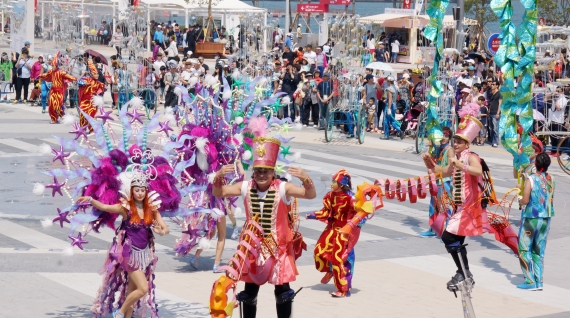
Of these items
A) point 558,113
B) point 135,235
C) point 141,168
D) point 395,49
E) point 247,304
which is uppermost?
point 395,49

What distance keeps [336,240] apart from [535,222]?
93.7 inches

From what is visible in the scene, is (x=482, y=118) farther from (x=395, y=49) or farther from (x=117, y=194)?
(x=395, y=49)

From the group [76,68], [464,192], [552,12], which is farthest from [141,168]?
[552,12]

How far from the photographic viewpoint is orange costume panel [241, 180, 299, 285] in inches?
316

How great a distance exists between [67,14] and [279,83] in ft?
25.1

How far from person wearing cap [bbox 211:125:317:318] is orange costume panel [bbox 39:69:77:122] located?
55.3 feet

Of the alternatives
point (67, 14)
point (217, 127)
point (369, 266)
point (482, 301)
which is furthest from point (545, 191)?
point (67, 14)

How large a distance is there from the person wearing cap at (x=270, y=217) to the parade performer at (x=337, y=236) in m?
2.06

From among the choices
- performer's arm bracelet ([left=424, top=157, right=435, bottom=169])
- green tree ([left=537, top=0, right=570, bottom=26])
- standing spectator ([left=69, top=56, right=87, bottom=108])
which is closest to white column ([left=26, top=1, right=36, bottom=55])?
standing spectator ([left=69, top=56, right=87, bottom=108])

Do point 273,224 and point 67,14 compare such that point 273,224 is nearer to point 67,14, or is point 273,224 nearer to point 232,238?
point 232,238

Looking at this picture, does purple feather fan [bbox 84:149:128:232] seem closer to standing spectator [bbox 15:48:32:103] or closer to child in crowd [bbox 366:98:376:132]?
child in crowd [bbox 366:98:376:132]

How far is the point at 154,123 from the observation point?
30.3 ft

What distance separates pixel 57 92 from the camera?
951 inches

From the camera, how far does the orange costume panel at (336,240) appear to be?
10.2m
